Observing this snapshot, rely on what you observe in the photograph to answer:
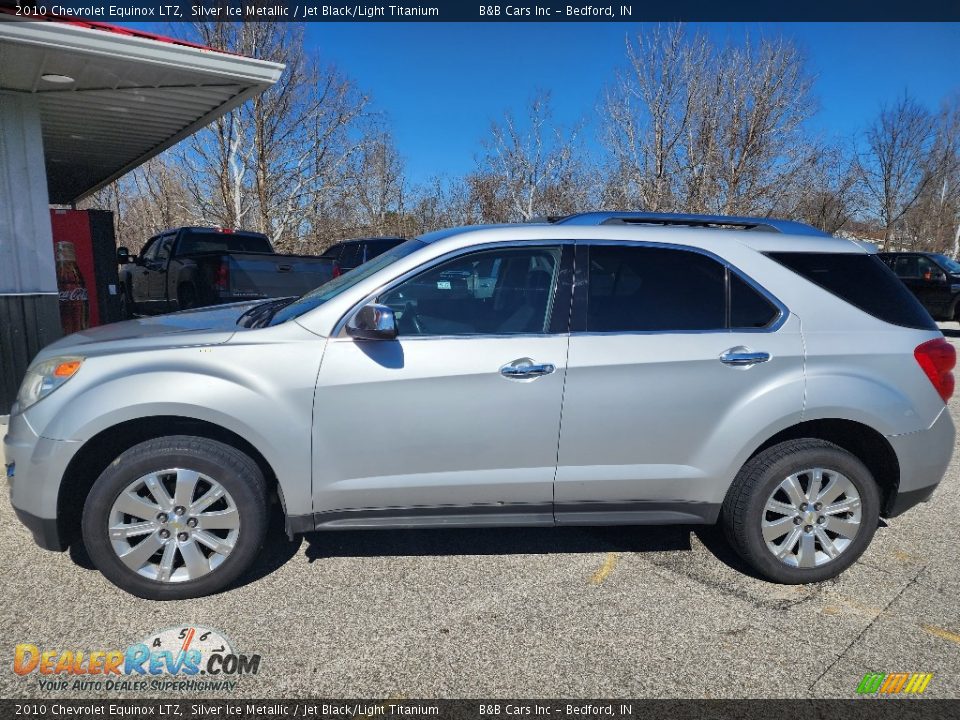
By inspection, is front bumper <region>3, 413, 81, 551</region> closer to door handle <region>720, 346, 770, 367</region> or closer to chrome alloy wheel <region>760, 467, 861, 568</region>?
door handle <region>720, 346, 770, 367</region>

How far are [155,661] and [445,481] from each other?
142cm

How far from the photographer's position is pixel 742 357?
315 cm

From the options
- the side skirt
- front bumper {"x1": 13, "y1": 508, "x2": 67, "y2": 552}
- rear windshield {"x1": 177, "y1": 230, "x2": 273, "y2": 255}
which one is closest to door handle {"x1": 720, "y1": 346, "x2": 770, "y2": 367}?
Result: the side skirt

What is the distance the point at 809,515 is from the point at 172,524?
315 cm

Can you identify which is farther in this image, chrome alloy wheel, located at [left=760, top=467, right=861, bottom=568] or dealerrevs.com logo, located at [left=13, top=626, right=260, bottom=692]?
chrome alloy wheel, located at [left=760, top=467, right=861, bottom=568]

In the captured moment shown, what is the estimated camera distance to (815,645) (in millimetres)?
2814

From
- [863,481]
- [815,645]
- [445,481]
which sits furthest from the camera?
[863,481]

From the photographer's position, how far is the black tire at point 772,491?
10.6 feet

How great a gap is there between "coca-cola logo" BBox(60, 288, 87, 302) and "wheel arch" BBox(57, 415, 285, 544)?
6.62 metres

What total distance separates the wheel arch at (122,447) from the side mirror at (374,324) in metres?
0.75

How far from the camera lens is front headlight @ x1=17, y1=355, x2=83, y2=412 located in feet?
9.66
